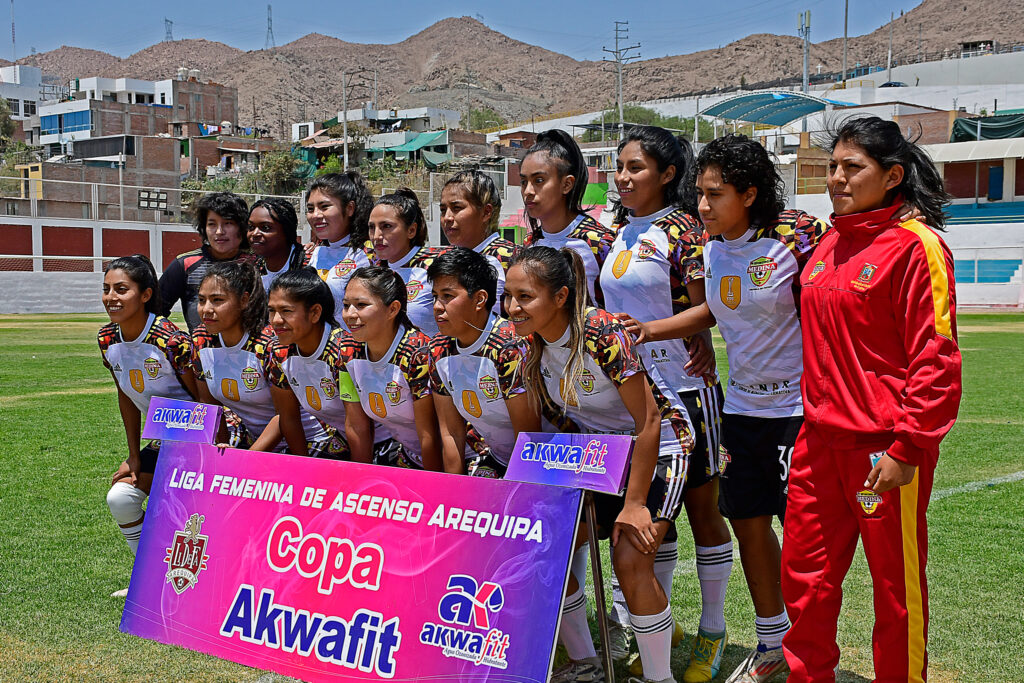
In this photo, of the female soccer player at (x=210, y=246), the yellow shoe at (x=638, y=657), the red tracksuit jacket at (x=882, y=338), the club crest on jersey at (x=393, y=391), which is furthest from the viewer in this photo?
the female soccer player at (x=210, y=246)

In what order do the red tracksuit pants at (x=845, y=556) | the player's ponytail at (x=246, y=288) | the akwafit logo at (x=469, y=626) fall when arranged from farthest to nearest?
the player's ponytail at (x=246, y=288) < the akwafit logo at (x=469, y=626) < the red tracksuit pants at (x=845, y=556)

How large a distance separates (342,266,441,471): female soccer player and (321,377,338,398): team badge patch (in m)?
0.18

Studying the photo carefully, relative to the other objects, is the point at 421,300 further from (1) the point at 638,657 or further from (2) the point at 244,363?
(1) the point at 638,657

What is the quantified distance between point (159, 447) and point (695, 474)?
8.61ft

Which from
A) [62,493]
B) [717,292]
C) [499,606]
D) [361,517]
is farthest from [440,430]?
[62,493]

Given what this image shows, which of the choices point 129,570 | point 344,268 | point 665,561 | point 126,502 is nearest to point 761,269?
point 665,561

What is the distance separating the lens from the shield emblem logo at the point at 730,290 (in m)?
3.78

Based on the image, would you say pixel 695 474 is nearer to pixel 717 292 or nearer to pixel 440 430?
pixel 717 292

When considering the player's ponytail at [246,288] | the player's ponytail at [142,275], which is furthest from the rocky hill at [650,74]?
the player's ponytail at [246,288]

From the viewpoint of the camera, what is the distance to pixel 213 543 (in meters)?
4.12

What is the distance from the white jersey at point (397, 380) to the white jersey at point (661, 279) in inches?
34.5

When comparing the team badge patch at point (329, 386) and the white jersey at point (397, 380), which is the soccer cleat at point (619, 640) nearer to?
the white jersey at point (397, 380)

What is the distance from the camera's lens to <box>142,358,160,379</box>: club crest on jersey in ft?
15.9

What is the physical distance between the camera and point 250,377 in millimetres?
4672
